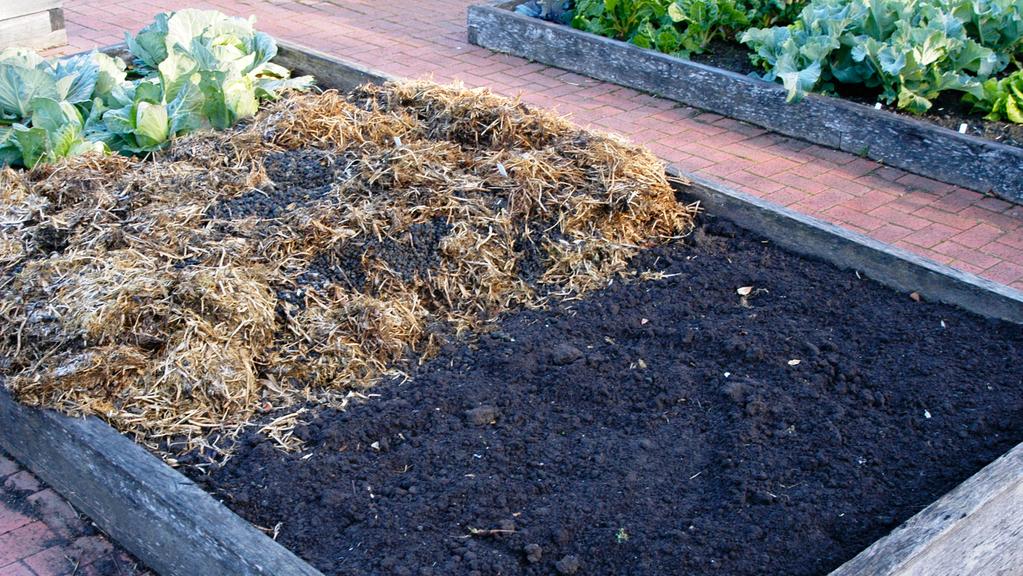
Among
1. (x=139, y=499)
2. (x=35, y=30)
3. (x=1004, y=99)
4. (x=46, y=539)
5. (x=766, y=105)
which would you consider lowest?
(x=46, y=539)

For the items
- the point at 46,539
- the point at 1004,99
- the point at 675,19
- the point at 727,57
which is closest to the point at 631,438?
the point at 46,539

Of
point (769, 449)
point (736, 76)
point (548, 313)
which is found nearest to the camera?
point (769, 449)

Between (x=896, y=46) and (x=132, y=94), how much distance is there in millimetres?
4120

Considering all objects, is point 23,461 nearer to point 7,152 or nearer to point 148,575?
point 148,575

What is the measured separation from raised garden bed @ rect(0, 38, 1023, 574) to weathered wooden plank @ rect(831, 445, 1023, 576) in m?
0.02

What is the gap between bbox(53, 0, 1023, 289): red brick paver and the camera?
5074 millimetres

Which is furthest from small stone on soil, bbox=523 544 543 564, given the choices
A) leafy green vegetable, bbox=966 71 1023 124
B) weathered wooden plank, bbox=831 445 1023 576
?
leafy green vegetable, bbox=966 71 1023 124

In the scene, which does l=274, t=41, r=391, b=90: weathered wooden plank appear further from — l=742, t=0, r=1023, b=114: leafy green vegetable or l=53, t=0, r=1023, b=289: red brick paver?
l=742, t=0, r=1023, b=114: leafy green vegetable

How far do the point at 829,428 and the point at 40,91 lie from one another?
3954mm

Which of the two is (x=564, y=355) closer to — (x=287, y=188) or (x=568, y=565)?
(x=568, y=565)

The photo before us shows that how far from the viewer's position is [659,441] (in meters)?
3.19

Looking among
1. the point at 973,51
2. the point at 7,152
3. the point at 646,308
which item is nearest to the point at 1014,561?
the point at 646,308

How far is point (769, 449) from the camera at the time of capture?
3.14m

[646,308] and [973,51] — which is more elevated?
[973,51]
